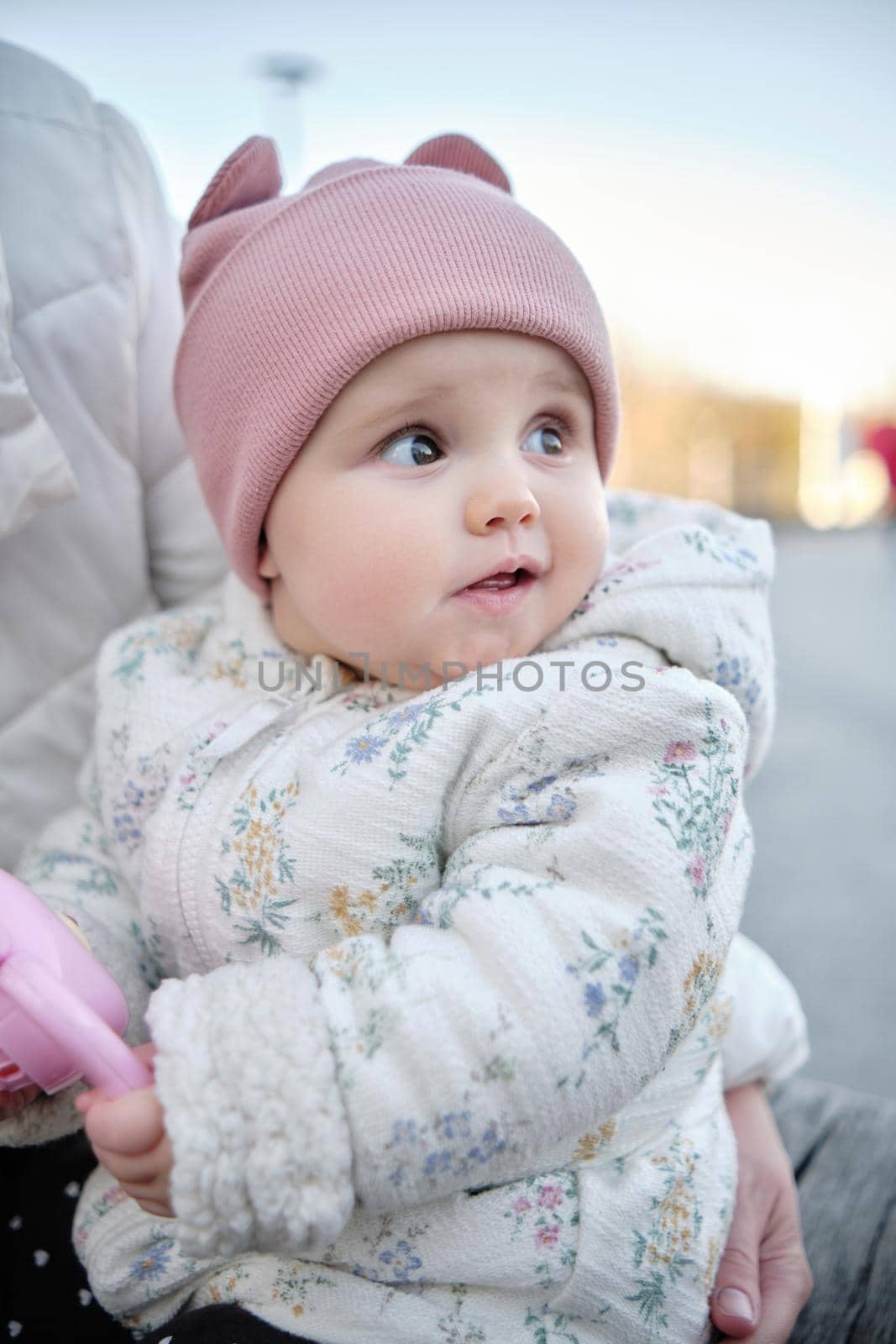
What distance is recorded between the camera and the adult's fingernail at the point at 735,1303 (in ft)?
2.23

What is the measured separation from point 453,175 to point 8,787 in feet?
2.04

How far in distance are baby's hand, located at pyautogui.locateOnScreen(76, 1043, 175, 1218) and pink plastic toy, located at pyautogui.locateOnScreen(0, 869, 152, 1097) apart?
1 cm

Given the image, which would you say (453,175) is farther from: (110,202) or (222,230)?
(110,202)

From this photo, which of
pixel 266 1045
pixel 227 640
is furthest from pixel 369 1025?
pixel 227 640

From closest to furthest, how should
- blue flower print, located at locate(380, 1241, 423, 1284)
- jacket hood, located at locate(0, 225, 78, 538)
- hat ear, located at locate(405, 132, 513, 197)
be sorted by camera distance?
blue flower print, located at locate(380, 1241, 423, 1284) → jacket hood, located at locate(0, 225, 78, 538) → hat ear, located at locate(405, 132, 513, 197)

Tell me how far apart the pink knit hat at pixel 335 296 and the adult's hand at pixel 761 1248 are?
60 centimetres

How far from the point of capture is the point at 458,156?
831 millimetres

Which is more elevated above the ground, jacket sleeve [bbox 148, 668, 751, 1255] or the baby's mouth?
the baby's mouth

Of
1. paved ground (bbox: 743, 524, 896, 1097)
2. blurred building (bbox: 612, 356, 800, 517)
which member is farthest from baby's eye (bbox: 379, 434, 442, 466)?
blurred building (bbox: 612, 356, 800, 517)

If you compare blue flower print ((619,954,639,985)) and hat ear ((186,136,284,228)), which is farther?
hat ear ((186,136,284,228))

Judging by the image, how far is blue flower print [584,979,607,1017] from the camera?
Answer: 538 mm

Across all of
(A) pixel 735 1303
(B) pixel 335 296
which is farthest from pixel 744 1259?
(B) pixel 335 296

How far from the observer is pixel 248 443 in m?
0.74

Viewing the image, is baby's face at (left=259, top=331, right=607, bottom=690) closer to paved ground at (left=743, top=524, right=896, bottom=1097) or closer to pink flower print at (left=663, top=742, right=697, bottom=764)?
pink flower print at (left=663, top=742, right=697, bottom=764)
